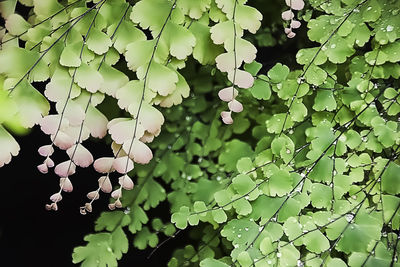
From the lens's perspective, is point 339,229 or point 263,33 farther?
point 263,33

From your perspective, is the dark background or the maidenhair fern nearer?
the maidenhair fern

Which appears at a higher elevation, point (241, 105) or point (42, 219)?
point (241, 105)

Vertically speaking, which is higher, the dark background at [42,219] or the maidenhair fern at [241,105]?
the maidenhair fern at [241,105]

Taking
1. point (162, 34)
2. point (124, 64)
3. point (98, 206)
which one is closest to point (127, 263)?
point (98, 206)

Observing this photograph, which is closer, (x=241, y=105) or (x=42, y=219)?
(x=241, y=105)

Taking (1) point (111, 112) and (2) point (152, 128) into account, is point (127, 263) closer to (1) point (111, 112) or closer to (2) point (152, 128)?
(1) point (111, 112)

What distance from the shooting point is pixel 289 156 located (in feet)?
3.38

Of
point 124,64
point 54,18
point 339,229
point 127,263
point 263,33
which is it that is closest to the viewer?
point 339,229

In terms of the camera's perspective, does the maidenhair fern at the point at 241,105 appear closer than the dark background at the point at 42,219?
Yes

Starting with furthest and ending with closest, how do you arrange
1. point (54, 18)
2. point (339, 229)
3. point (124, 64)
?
point (124, 64) < point (54, 18) < point (339, 229)

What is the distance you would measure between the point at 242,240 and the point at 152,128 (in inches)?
12.8

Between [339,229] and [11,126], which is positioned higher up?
[11,126]

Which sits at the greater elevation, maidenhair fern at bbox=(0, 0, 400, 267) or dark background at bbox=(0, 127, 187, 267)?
maidenhair fern at bbox=(0, 0, 400, 267)

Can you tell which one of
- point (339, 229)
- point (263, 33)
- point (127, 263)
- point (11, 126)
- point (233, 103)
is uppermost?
point (11, 126)
